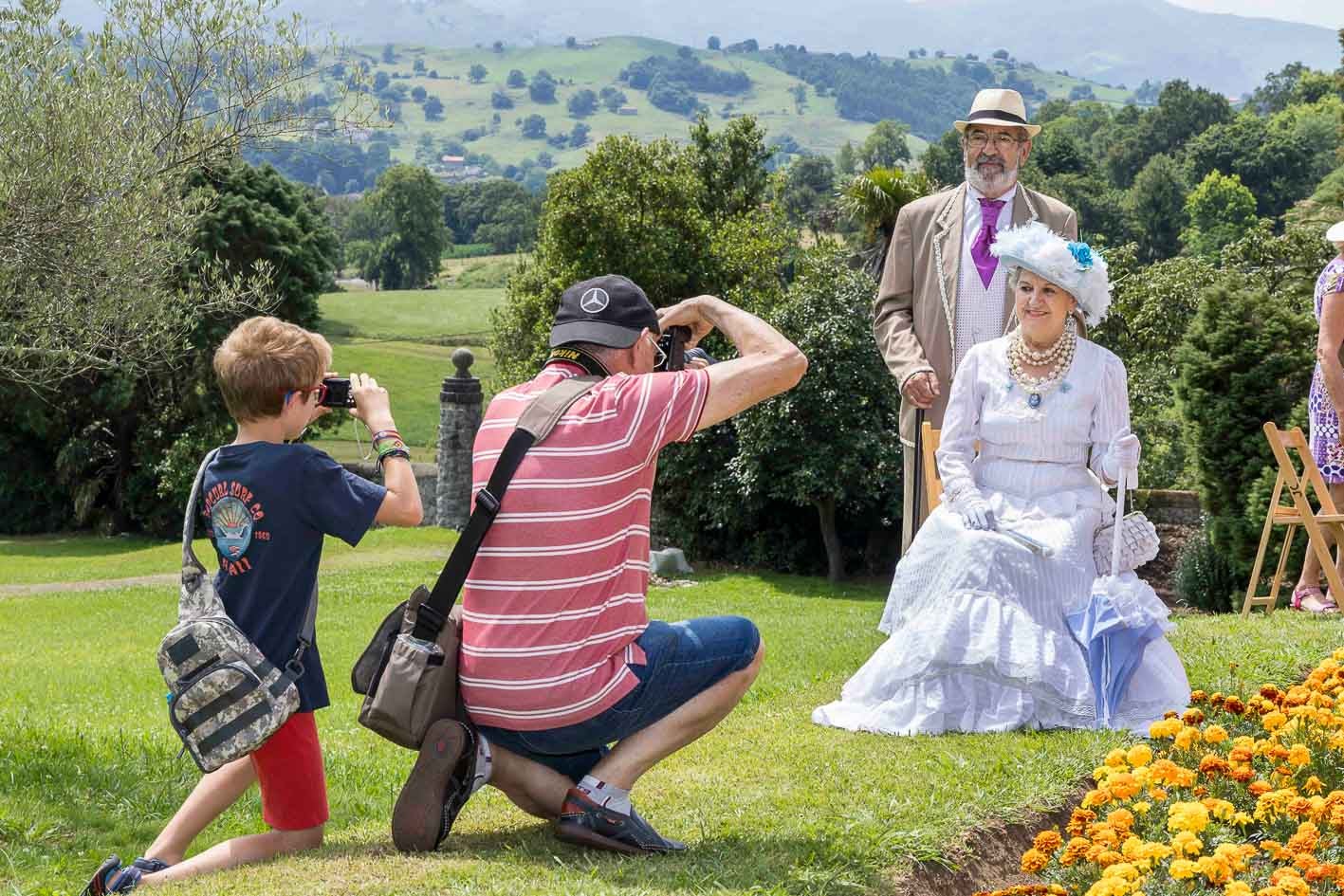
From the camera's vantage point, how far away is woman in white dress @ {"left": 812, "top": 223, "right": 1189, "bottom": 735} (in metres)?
6.50

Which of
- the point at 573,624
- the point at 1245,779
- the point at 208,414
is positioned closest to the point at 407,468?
the point at 573,624

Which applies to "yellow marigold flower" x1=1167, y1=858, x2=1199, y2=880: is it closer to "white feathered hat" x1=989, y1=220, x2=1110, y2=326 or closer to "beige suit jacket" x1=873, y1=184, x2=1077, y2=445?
"white feathered hat" x1=989, y1=220, x2=1110, y2=326

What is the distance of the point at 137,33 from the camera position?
10.4 m

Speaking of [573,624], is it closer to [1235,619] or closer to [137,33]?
[1235,619]

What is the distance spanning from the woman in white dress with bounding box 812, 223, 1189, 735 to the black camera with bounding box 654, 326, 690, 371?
2.05m

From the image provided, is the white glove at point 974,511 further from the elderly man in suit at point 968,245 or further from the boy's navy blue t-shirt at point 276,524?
the boy's navy blue t-shirt at point 276,524

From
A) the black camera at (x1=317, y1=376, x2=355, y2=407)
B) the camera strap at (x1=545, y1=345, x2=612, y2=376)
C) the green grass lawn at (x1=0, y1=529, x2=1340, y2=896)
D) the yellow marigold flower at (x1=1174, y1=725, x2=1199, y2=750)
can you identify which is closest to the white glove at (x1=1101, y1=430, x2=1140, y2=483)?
the green grass lawn at (x1=0, y1=529, x2=1340, y2=896)

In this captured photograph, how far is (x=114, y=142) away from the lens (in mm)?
8961

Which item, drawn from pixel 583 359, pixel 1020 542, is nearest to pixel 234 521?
pixel 583 359

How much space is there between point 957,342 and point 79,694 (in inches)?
276

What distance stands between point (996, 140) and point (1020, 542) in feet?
7.63

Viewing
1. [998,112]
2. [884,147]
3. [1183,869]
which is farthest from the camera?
[884,147]

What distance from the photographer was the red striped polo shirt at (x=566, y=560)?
4.37 m

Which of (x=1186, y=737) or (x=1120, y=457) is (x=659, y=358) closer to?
(x=1186, y=737)
